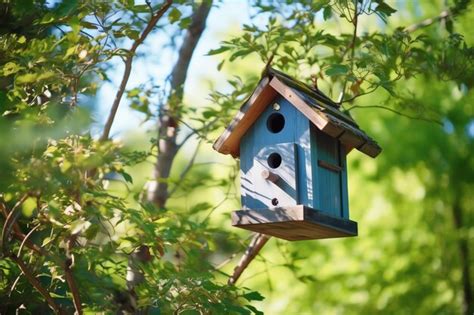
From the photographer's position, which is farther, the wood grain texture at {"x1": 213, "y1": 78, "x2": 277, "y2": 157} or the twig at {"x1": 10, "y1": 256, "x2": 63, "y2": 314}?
the wood grain texture at {"x1": 213, "y1": 78, "x2": 277, "y2": 157}

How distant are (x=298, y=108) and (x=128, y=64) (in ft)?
3.53

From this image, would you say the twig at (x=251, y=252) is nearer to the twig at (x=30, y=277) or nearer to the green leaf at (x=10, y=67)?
the twig at (x=30, y=277)

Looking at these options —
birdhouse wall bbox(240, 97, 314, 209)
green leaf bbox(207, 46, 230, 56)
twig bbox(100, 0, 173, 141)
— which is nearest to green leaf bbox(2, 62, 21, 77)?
twig bbox(100, 0, 173, 141)

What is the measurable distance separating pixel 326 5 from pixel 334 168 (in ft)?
2.94

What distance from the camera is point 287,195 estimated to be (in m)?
3.71

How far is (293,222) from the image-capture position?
11.6ft

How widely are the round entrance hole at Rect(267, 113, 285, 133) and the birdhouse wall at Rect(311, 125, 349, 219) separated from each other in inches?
9.0

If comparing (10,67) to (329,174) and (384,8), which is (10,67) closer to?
(329,174)

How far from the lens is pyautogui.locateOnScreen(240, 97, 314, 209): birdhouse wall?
12.2 ft

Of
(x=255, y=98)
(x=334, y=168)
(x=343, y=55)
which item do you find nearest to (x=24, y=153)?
(x=255, y=98)

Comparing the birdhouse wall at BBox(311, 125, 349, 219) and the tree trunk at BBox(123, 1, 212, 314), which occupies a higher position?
the tree trunk at BBox(123, 1, 212, 314)

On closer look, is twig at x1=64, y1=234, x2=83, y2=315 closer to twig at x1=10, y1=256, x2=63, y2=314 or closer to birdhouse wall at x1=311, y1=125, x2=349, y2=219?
twig at x1=10, y1=256, x2=63, y2=314

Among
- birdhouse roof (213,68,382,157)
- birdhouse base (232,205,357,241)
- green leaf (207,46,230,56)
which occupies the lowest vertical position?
birdhouse base (232,205,357,241)

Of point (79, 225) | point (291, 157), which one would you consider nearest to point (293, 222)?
point (291, 157)
